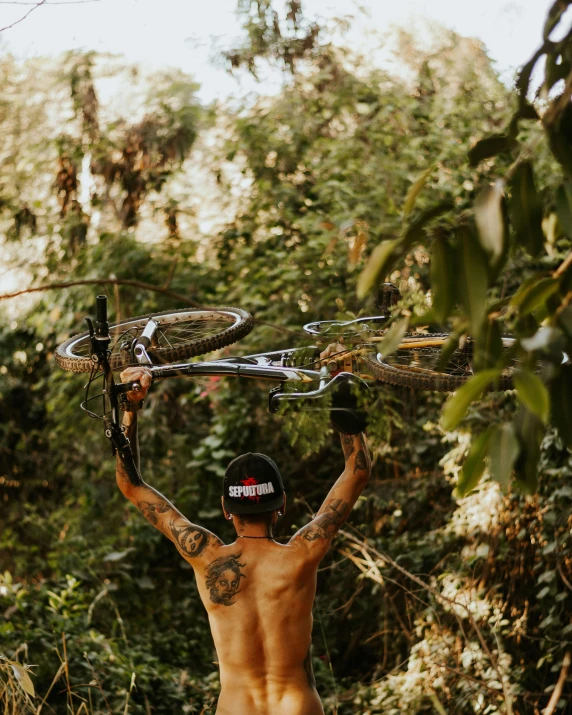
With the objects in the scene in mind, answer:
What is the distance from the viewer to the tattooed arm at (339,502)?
282 cm

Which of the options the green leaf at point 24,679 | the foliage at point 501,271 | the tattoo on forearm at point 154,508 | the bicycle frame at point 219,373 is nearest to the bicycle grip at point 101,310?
the bicycle frame at point 219,373

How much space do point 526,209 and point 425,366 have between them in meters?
2.48

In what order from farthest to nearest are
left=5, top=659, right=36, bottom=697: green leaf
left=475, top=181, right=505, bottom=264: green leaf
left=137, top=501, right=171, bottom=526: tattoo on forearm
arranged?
left=137, top=501, right=171, bottom=526: tattoo on forearm < left=5, top=659, right=36, bottom=697: green leaf < left=475, top=181, right=505, bottom=264: green leaf

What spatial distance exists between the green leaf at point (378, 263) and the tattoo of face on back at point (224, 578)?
1911 millimetres

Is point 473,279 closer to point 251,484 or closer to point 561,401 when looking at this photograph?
point 561,401

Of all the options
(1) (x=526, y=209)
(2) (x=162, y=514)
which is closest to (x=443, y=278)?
(1) (x=526, y=209)

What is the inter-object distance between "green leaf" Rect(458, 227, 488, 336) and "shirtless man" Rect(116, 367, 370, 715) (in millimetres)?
1816

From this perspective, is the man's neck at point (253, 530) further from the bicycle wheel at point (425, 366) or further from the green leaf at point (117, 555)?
the green leaf at point (117, 555)

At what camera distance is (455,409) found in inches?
38.2

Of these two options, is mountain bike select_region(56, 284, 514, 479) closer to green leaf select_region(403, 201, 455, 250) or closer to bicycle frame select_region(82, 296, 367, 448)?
bicycle frame select_region(82, 296, 367, 448)

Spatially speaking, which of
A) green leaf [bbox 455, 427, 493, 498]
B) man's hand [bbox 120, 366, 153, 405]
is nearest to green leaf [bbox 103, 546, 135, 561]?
man's hand [bbox 120, 366, 153, 405]

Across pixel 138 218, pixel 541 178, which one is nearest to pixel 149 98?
pixel 138 218

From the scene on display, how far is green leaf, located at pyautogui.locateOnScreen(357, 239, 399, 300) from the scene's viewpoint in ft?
3.46

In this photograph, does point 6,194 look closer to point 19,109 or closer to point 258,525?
point 19,109
